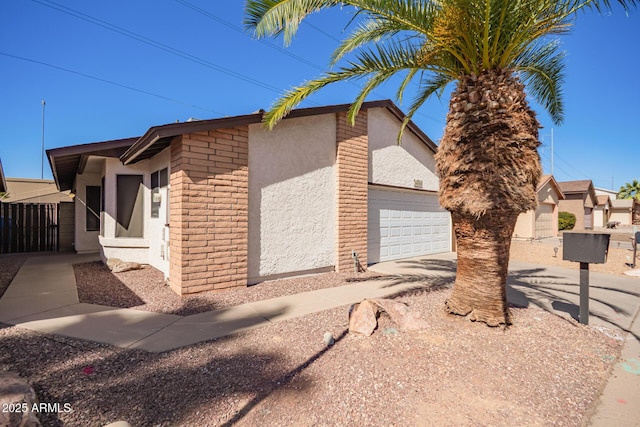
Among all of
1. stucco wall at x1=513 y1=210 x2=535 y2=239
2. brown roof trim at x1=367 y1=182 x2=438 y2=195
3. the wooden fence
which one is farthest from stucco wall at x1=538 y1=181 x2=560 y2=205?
the wooden fence

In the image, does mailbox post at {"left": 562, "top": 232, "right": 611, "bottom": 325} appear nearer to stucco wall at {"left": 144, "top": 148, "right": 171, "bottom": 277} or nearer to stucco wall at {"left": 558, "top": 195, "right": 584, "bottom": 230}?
stucco wall at {"left": 144, "top": 148, "right": 171, "bottom": 277}

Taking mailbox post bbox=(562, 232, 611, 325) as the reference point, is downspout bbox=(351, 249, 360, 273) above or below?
below

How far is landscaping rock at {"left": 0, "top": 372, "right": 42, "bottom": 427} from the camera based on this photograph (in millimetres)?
2230

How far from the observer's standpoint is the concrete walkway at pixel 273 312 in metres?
3.82

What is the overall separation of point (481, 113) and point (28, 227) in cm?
1661

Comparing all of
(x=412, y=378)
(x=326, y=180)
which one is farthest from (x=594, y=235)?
(x=326, y=180)

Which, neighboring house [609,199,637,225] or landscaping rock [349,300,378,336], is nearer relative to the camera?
landscaping rock [349,300,378,336]

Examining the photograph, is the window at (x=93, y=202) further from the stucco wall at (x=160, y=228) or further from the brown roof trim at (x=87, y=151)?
the stucco wall at (x=160, y=228)

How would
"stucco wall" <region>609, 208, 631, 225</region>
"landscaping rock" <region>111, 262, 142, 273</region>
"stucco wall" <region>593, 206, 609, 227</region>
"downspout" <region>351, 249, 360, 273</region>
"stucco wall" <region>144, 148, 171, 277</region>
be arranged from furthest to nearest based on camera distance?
"stucco wall" <region>609, 208, 631, 225</region>
"stucco wall" <region>593, 206, 609, 227</region>
"downspout" <region>351, 249, 360, 273</region>
"landscaping rock" <region>111, 262, 142, 273</region>
"stucco wall" <region>144, 148, 171, 277</region>

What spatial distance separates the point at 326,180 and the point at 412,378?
19.1ft

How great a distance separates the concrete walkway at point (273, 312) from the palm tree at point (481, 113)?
168 cm

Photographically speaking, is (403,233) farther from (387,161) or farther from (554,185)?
(554,185)

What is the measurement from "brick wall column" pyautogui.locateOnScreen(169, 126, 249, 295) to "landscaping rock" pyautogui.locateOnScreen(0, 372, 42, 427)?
339cm

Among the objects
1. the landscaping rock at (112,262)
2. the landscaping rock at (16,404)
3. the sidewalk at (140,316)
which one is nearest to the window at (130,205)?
the landscaping rock at (112,262)
